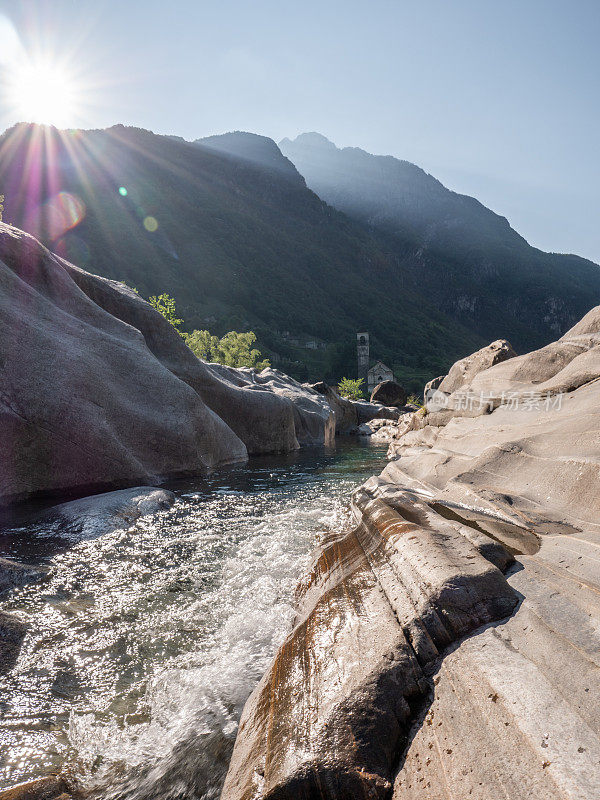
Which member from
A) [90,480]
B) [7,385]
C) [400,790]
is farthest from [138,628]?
[7,385]

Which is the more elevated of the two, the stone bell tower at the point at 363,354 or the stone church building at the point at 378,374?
the stone bell tower at the point at 363,354

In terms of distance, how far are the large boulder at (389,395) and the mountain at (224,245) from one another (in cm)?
3400

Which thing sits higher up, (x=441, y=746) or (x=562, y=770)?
(x=562, y=770)

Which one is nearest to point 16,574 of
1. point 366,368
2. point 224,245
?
point 366,368

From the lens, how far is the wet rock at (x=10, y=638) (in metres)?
3.61

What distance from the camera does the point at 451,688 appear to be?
2455 mm

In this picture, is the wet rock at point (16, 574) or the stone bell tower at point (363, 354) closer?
the wet rock at point (16, 574)

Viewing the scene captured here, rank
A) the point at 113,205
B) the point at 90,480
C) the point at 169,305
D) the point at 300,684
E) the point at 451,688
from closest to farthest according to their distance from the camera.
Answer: the point at 451,688 < the point at 300,684 < the point at 90,480 < the point at 169,305 < the point at 113,205

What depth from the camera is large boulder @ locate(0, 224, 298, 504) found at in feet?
30.3

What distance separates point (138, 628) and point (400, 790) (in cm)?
308

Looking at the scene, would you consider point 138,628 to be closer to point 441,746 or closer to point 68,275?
point 441,746

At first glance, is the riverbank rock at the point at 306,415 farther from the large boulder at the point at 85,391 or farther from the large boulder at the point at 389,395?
the large boulder at the point at 389,395

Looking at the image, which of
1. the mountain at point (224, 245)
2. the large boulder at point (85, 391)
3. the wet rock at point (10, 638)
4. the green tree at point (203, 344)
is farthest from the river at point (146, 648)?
the mountain at point (224, 245)

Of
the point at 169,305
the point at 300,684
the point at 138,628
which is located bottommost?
the point at 138,628
